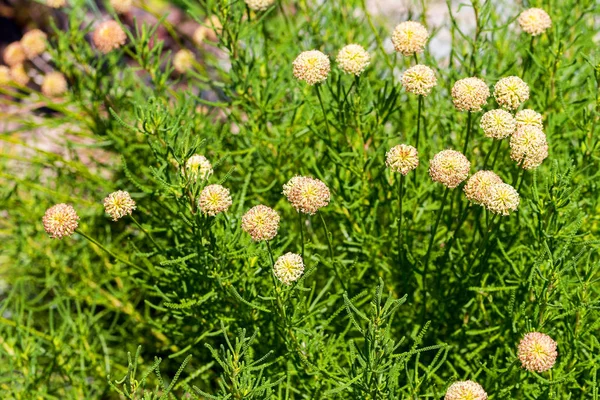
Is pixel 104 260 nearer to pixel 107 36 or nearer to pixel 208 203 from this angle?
pixel 107 36

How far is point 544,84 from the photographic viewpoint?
1760mm

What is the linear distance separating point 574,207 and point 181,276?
0.82m

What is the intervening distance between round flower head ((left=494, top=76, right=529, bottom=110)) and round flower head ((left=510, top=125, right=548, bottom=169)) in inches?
4.0

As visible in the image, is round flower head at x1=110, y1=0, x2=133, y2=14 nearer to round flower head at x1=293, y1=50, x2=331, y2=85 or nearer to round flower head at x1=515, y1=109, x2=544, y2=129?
round flower head at x1=293, y1=50, x2=331, y2=85

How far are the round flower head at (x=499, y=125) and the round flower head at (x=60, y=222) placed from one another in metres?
0.76

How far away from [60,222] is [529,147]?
839 mm

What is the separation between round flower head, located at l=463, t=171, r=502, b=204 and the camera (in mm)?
1136

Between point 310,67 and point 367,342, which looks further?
point 310,67

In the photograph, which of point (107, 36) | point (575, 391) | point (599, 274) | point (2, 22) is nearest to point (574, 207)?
point (599, 274)

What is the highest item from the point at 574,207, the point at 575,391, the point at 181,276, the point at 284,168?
the point at 574,207

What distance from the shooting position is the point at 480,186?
115 centimetres

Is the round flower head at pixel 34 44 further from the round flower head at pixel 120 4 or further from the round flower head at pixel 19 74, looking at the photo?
the round flower head at pixel 120 4

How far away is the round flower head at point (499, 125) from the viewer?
118 cm

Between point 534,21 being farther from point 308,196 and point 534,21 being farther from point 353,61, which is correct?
point 308,196
